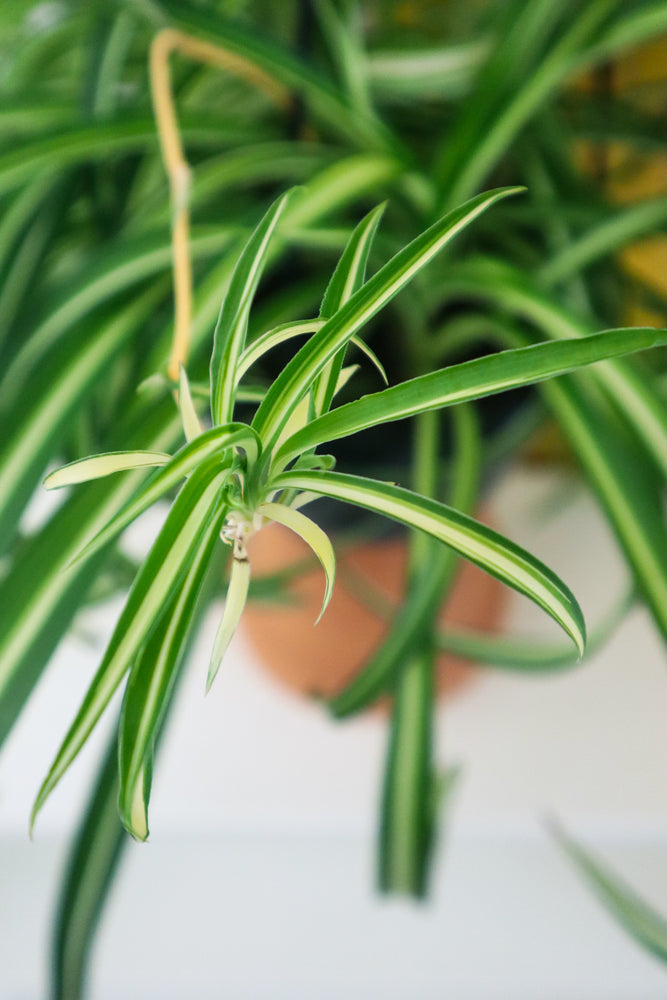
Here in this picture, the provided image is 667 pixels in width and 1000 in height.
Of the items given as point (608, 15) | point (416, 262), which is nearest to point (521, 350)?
point (416, 262)

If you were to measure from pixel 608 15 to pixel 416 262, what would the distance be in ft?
0.91

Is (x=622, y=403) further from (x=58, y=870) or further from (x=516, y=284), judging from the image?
(x=58, y=870)

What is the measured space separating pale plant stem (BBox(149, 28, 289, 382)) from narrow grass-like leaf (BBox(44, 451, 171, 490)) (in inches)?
0.6

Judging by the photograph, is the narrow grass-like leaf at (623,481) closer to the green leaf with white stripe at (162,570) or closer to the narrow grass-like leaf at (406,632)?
Result: the narrow grass-like leaf at (406,632)

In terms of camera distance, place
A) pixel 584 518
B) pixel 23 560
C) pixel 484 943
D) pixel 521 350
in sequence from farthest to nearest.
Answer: pixel 584 518, pixel 484 943, pixel 23 560, pixel 521 350

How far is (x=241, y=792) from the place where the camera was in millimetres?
484

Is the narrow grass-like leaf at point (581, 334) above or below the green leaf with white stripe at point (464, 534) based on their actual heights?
above

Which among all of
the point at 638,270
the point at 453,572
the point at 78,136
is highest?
the point at 638,270

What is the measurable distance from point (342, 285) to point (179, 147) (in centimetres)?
16

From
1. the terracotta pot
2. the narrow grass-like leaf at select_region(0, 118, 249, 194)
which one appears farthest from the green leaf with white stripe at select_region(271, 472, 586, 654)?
the terracotta pot

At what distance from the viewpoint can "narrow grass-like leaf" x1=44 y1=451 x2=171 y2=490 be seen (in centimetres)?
10

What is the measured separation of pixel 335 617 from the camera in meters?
0.46

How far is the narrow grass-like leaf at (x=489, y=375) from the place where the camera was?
0.09 metres

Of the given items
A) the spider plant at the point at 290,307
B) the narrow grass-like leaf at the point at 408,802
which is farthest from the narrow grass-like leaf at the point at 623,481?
the narrow grass-like leaf at the point at 408,802
